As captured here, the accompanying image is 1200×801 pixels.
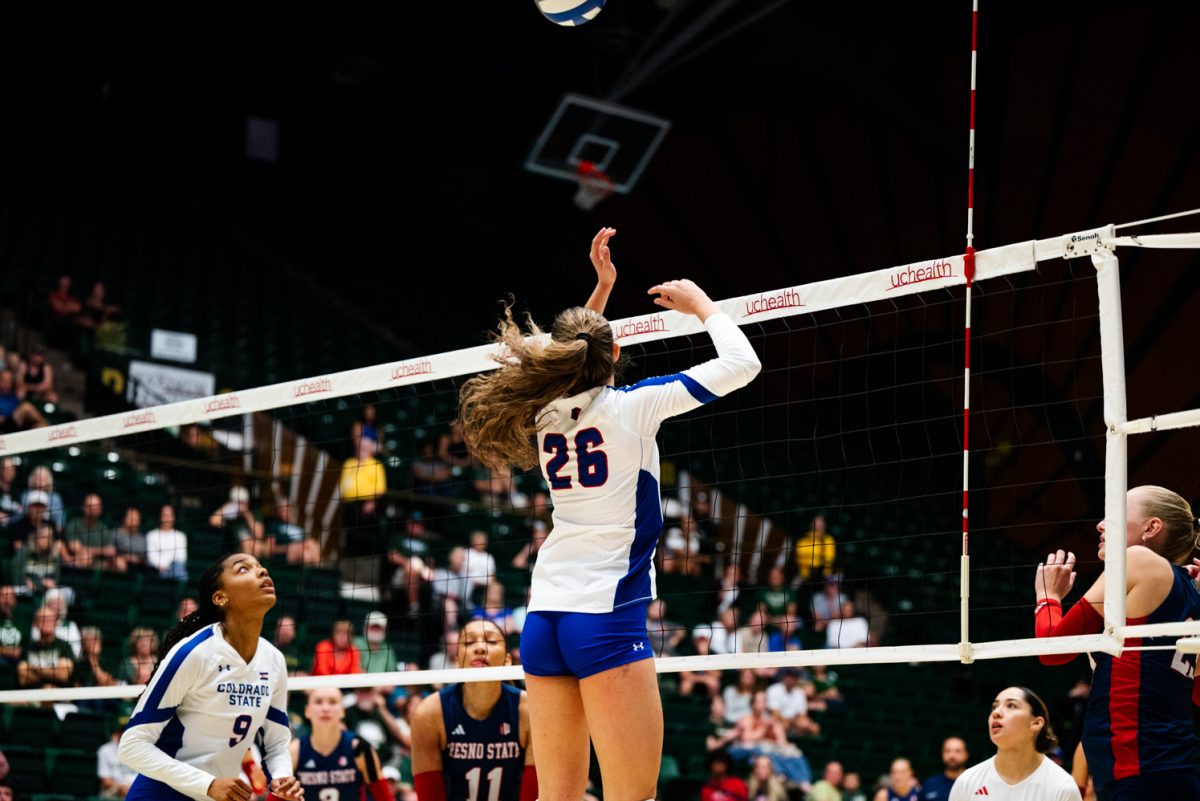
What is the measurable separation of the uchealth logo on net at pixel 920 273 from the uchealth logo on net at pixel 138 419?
4.56 meters

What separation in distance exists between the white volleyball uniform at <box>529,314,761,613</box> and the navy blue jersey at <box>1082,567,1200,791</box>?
1.70 m

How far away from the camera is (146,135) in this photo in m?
24.2

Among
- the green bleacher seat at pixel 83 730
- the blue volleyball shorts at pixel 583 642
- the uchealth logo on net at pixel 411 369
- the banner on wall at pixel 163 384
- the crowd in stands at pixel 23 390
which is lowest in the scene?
the green bleacher seat at pixel 83 730

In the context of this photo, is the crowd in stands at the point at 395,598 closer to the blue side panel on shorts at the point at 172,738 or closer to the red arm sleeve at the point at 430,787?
the red arm sleeve at the point at 430,787

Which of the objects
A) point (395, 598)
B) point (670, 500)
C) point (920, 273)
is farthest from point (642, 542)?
point (670, 500)

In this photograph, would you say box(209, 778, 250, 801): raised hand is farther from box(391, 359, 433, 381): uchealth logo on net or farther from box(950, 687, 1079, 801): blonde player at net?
box(950, 687, 1079, 801): blonde player at net

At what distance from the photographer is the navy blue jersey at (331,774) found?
8.17 meters

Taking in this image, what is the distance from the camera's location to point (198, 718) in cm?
596

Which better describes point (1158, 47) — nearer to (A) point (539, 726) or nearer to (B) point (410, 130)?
(B) point (410, 130)

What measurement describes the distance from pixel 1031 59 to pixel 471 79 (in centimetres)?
994

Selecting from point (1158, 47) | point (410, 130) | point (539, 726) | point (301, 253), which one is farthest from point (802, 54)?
point (539, 726)

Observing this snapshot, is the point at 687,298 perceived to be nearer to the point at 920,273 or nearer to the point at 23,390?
the point at 920,273

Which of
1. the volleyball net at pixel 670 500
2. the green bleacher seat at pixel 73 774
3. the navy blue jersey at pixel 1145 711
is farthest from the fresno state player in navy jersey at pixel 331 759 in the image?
the navy blue jersey at pixel 1145 711

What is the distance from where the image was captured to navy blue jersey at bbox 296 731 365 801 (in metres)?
8.17
